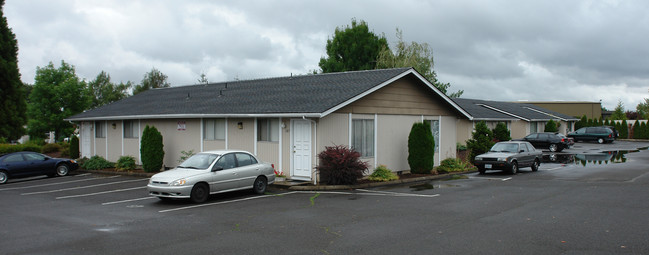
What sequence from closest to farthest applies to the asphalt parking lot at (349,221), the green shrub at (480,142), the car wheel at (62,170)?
the asphalt parking lot at (349,221), the car wheel at (62,170), the green shrub at (480,142)

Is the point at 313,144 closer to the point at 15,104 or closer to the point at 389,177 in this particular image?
the point at 389,177

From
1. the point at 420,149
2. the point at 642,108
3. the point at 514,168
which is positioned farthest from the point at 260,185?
the point at 642,108

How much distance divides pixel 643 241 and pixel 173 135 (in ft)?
61.8

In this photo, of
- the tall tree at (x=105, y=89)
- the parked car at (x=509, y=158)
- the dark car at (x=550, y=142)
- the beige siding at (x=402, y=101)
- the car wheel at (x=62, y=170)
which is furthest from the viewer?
the tall tree at (x=105, y=89)

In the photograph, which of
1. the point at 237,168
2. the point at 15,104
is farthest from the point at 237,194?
the point at 15,104

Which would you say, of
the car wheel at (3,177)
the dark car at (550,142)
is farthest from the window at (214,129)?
the dark car at (550,142)

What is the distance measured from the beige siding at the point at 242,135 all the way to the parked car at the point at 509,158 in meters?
9.42

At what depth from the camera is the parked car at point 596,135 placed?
43.2m

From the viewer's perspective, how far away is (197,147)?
20.8m

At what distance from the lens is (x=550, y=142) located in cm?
3388

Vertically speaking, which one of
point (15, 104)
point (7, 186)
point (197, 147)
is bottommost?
point (7, 186)

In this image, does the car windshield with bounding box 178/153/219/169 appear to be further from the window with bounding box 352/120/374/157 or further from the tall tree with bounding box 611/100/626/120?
the tall tree with bounding box 611/100/626/120

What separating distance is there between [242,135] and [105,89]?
54.6 m

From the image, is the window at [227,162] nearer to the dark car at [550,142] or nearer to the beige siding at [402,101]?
the beige siding at [402,101]
